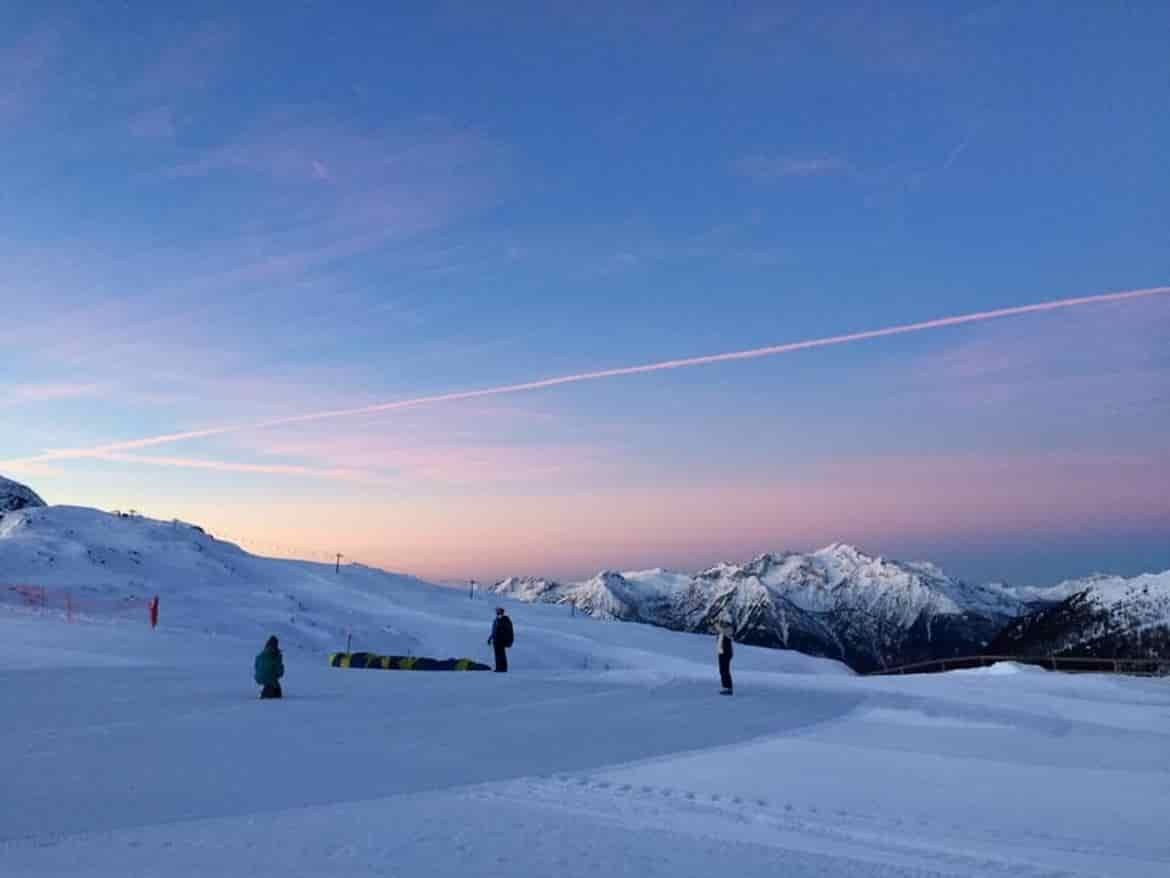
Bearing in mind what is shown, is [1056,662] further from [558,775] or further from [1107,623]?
[1107,623]

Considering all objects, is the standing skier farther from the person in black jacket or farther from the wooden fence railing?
the wooden fence railing

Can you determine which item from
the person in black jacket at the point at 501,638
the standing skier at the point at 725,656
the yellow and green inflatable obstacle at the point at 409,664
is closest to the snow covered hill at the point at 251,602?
the yellow and green inflatable obstacle at the point at 409,664

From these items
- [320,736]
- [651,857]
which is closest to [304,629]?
[320,736]

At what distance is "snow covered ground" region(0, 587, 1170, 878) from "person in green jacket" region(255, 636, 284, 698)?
490 millimetres

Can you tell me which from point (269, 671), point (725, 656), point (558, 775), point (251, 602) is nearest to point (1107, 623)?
point (251, 602)

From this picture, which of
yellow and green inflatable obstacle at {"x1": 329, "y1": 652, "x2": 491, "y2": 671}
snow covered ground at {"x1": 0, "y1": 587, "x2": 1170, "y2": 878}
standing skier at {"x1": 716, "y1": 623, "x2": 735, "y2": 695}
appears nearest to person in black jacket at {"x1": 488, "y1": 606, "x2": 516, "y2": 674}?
snow covered ground at {"x1": 0, "y1": 587, "x2": 1170, "y2": 878}

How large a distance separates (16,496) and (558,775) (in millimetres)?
95179

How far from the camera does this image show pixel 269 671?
1862 centimetres

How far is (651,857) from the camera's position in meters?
9.57

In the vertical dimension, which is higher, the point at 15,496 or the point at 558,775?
the point at 15,496

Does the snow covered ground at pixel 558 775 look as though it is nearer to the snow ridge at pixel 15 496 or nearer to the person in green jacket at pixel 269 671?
the person in green jacket at pixel 269 671

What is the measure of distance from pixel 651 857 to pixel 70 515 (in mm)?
53939

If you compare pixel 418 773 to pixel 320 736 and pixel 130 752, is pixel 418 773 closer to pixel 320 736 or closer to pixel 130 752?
pixel 320 736

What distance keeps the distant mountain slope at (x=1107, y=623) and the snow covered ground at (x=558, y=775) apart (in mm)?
146611
